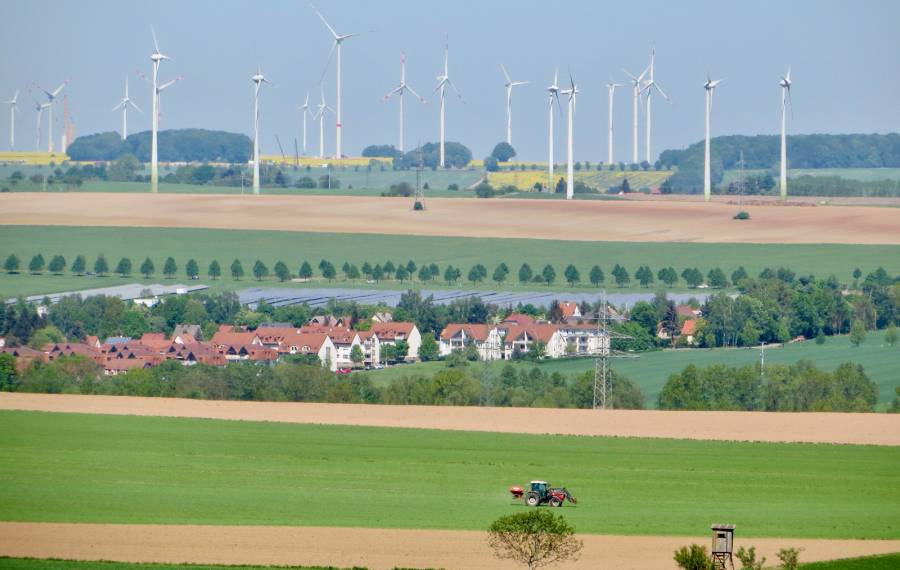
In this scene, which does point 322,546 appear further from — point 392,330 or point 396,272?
point 396,272

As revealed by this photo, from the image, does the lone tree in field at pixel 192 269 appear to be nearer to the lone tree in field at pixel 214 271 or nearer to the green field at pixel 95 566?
the lone tree in field at pixel 214 271

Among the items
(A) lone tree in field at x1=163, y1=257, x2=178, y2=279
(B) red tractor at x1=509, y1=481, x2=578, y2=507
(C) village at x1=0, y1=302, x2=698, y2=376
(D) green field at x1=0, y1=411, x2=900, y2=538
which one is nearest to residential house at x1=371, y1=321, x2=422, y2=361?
(C) village at x1=0, y1=302, x2=698, y2=376

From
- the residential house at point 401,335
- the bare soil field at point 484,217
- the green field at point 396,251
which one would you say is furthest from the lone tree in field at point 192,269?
the residential house at point 401,335

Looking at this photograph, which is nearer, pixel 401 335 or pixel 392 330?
pixel 401 335

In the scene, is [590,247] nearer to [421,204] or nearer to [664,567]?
[421,204]

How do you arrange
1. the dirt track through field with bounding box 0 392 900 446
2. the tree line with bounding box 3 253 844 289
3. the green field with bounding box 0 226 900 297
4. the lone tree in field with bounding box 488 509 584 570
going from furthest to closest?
the green field with bounding box 0 226 900 297 < the tree line with bounding box 3 253 844 289 < the dirt track through field with bounding box 0 392 900 446 < the lone tree in field with bounding box 488 509 584 570

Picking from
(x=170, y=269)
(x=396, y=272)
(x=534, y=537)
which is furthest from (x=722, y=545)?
(x=170, y=269)

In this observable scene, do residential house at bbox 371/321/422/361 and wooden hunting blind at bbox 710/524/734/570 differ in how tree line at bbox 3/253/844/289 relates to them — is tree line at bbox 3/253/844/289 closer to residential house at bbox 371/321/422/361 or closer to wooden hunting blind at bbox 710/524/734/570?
residential house at bbox 371/321/422/361
